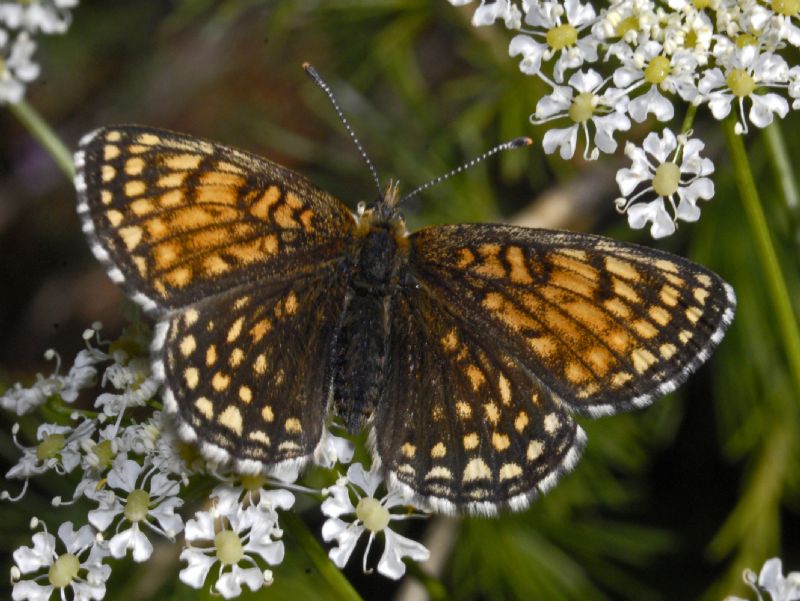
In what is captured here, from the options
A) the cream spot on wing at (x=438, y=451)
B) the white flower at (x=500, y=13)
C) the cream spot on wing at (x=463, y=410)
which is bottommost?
the cream spot on wing at (x=438, y=451)

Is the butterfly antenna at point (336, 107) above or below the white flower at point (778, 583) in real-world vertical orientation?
above

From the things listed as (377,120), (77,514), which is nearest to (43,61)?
(377,120)

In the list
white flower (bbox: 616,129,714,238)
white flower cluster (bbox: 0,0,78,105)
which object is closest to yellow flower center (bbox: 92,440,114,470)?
white flower cluster (bbox: 0,0,78,105)

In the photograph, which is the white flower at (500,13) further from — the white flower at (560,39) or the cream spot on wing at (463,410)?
the cream spot on wing at (463,410)

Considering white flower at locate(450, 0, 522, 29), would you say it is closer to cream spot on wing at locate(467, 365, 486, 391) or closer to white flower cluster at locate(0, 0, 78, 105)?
cream spot on wing at locate(467, 365, 486, 391)

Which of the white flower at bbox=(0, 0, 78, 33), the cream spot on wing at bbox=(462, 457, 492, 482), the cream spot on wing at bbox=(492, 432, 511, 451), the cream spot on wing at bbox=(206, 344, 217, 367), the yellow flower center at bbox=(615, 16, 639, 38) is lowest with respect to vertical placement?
A: the cream spot on wing at bbox=(462, 457, 492, 482)

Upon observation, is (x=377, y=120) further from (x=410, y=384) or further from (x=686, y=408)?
(x=410, y=384)

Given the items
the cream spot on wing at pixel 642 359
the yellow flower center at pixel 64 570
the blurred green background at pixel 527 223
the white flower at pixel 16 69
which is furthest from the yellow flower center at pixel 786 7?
the yellow flower center at pixel 64 570
